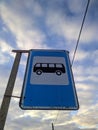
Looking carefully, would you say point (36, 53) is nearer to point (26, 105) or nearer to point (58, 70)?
point (58, 70)

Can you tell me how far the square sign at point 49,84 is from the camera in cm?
374

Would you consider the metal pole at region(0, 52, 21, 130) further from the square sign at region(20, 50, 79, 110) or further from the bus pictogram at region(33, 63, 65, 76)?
the bus pictogram at region(33, 63, 65, 76)

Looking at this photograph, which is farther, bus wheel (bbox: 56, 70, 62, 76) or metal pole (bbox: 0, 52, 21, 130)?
bus wheel (bbox: 56, 70, 62, 76)

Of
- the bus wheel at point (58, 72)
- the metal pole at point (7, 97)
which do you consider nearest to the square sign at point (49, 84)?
the bus wheel at point (58, 72)

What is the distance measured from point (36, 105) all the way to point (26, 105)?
0.16 meters

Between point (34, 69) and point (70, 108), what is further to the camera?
point (34, 69)

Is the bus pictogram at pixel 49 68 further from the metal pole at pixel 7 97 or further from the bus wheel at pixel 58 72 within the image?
the metal pole at pixel 7 97

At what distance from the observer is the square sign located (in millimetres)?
3742

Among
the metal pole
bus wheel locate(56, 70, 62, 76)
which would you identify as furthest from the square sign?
the metal pole

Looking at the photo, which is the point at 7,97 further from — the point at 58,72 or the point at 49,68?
the point at 58,72

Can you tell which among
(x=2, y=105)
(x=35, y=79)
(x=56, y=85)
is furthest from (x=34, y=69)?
(x=2, y=105)

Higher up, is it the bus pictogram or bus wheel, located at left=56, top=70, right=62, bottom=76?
the bus pictogram

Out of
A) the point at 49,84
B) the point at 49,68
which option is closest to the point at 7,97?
the point at 49,84

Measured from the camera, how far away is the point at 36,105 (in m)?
3.72
